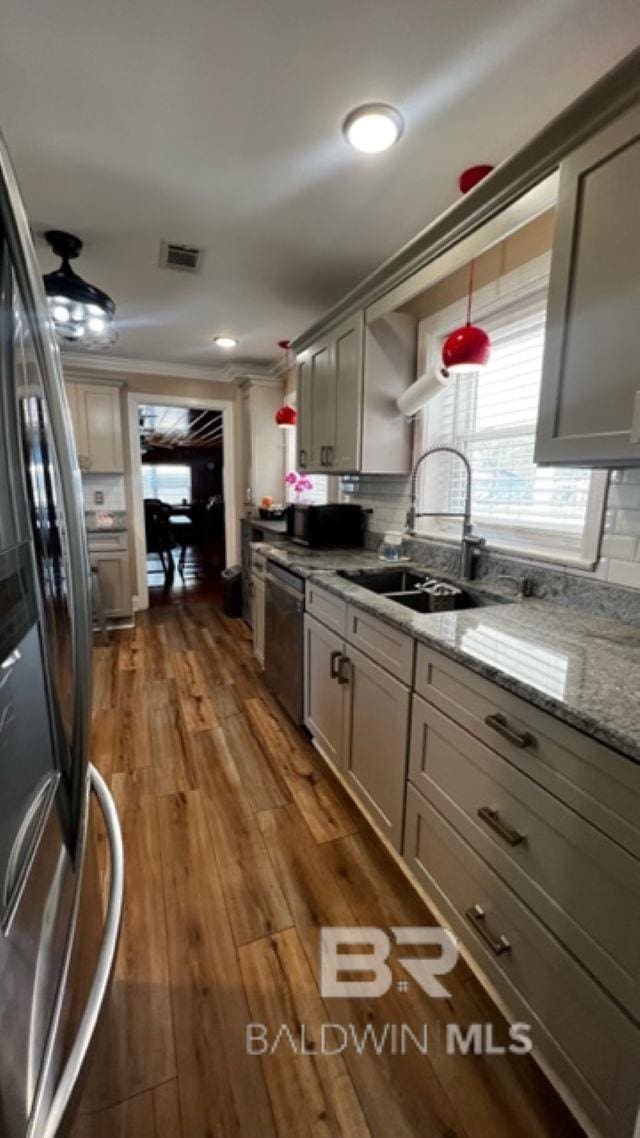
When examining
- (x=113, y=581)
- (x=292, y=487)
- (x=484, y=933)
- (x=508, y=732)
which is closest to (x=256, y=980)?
(x=484, y=933)

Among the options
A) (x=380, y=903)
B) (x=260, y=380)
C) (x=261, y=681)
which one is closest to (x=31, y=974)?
(x=380, y=903)

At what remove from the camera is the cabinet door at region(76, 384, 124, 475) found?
387 cm

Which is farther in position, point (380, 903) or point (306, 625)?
point (306, 625)

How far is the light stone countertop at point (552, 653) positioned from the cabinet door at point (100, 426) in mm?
3084

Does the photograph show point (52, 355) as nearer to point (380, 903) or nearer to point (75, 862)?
point (75, 862)

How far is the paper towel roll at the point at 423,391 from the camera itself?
1979 mm

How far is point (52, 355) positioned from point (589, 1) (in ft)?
4.82

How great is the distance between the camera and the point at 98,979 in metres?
0.56

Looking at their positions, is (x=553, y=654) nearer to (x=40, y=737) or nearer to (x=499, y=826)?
(x=499, y=826)

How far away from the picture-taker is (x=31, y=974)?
416mm

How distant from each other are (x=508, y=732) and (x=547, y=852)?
0.25m

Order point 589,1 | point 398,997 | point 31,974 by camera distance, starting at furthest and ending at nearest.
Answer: point 398,997
point 589,1
point 31,974
